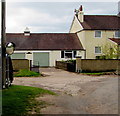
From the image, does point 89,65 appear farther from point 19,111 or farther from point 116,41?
point 19,111

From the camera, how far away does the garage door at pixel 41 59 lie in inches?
1387

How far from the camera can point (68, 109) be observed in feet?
26.6

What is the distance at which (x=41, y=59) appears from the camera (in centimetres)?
3553

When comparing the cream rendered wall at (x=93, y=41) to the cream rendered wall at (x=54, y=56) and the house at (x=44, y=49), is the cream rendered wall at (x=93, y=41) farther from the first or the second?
the cream rendered wall at (x=54, y=56)

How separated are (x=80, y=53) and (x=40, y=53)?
5.86 m

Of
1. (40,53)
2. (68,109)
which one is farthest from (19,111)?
(40,53)

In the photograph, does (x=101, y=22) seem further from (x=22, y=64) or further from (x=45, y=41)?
(x=22, y=64)

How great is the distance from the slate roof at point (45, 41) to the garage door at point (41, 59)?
875 mm

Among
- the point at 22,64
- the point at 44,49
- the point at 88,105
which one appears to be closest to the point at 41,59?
the point at 44,49

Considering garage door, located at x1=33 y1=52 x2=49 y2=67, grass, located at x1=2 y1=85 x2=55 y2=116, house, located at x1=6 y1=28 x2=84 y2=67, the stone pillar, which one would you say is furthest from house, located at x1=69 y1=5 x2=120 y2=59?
grass, located at x1=2 y1=85 x2=55 y2=116

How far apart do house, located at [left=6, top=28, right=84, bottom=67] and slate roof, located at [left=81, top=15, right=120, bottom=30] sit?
3.14m

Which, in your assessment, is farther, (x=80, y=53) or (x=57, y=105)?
(x=80, y=53)

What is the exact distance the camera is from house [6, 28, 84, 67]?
1380 inches

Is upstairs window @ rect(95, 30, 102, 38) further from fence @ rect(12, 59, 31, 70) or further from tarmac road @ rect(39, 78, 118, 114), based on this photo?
tarmac road @ rect(39, 78, 118, 114)
